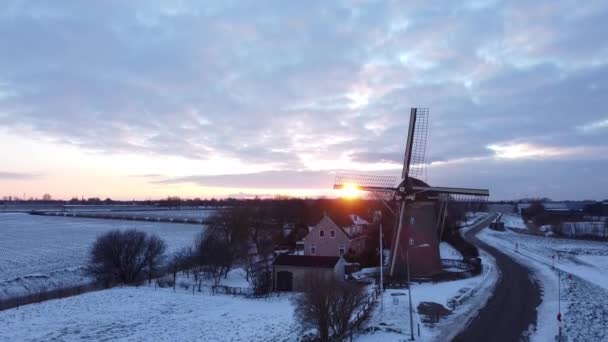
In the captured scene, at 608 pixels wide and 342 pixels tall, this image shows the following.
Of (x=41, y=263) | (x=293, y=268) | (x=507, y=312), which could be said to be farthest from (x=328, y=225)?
(x=41, y=263)

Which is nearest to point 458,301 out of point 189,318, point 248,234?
point 189,318

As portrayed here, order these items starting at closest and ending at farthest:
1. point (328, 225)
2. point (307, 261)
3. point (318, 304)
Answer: point (318, 304) < point (307, 261) < point (328, 225)

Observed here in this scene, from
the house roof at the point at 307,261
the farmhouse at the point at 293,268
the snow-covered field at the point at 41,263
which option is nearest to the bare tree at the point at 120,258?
the snow-covered field at the point at 41,263

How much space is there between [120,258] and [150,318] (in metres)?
15.8

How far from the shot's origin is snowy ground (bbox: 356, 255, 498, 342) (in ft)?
71.7

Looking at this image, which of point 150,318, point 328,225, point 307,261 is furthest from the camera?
point 328,225

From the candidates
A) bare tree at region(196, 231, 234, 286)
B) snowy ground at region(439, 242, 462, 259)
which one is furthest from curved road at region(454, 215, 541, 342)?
bare tree at region(196, 231, 234, 286)

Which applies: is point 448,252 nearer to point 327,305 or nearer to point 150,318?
point 150,318

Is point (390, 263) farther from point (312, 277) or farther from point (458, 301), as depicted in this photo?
point (312, 277)

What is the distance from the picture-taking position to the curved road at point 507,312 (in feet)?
72.1

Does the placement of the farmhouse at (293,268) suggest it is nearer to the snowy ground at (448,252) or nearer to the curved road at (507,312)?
the curved road at (507,312)

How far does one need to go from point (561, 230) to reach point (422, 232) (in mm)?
68159

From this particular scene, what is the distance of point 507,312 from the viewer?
26453 millimetres

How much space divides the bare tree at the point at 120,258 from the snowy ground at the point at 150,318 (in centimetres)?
707
